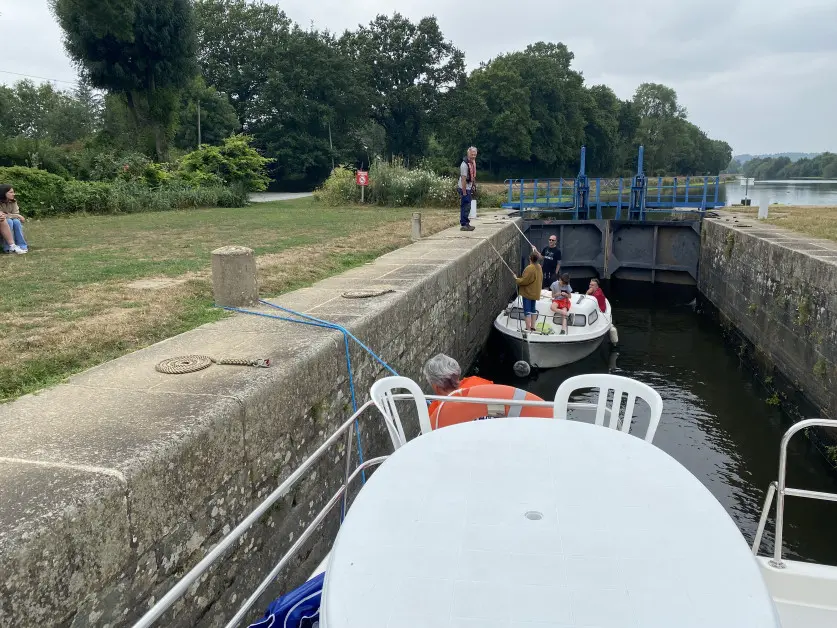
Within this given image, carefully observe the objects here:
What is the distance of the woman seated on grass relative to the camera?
26.6 feet

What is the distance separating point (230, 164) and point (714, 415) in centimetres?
1838

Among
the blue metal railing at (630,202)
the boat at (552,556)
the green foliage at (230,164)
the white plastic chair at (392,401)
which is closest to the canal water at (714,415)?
the white plastic chair at (392,401)

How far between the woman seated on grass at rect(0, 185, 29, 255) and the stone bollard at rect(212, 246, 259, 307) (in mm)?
4511

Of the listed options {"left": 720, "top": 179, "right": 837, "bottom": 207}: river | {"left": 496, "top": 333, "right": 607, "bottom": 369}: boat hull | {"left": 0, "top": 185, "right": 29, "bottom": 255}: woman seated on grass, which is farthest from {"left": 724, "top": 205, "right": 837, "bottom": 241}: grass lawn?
{"left": 0, "top": 185, "right": 29, "bottom": 255}: woman seated on grass

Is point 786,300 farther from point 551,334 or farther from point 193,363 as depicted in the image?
point 193,363

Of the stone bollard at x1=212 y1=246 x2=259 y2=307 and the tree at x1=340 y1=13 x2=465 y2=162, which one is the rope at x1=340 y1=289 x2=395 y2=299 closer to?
the stone bollard at x1=212 y1=246 x2=259 y2=307

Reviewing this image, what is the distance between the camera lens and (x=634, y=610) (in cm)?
157

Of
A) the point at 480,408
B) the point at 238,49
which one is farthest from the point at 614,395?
the point at 238,49

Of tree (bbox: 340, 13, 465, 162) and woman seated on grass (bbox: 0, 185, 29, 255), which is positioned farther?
tree (bbox: 340, 13, 465, 162)

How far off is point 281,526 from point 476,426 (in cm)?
157

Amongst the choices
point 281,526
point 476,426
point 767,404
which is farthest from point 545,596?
point 767,404

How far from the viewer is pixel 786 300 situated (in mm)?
9648

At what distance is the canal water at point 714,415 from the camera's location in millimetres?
6496

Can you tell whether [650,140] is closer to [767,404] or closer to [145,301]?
[767,404]
